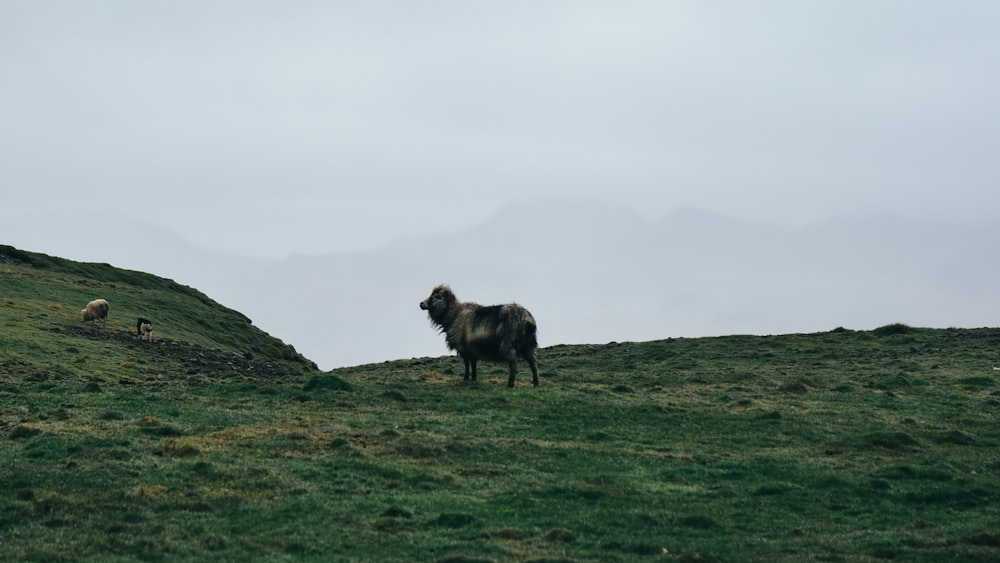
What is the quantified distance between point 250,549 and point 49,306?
2036 inches

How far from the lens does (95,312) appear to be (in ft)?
202

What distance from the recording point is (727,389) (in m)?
40.8

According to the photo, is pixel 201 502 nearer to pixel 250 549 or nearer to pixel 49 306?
pixel 250 549

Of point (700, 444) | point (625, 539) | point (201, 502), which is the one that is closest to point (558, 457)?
point (700, 444)

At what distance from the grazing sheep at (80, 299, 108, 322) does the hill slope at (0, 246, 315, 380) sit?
0.47 m

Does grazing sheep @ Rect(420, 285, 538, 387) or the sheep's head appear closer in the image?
grazing sheep @ Rect(420, 285, 538, 387)

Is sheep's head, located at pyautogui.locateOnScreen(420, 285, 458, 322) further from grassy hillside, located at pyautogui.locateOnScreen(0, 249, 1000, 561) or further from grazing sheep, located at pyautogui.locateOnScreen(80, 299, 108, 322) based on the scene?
grazing sheep, located at pyautogui.locateOnScreen(80, 299, 108, 322)

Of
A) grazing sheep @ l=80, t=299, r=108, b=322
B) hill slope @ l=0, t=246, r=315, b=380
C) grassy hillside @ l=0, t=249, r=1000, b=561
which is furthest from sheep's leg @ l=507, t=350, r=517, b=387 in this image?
grazing sheep @ l=80, t=299, r=108, b=322

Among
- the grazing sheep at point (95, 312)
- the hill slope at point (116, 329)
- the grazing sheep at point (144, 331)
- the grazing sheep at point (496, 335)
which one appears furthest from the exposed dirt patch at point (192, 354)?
the grazing sheep at point (496, 335)

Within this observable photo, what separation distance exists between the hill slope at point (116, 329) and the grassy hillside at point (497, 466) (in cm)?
82

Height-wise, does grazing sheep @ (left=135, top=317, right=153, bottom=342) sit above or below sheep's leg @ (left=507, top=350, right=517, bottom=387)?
above

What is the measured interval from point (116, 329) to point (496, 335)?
100.0ft

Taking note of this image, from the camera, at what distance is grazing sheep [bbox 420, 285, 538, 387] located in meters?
38.0

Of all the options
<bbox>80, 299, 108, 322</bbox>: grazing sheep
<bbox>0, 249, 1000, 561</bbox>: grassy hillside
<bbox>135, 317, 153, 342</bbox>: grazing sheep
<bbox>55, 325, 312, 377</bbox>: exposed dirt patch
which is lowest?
<bbox>0, 249, 1000, 561</bbox>: grassy hillside
